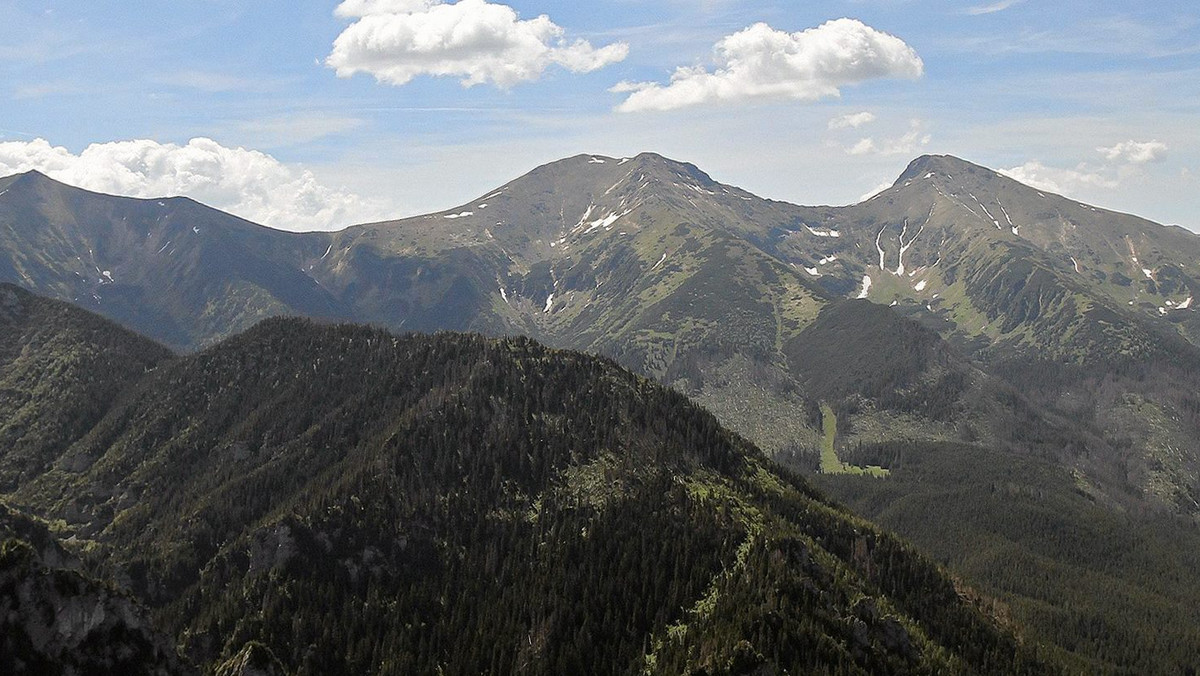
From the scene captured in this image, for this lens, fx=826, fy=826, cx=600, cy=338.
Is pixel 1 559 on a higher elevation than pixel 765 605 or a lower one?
higher

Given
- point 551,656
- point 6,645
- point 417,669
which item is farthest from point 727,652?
point 6,645

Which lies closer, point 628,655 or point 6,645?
point 6,645

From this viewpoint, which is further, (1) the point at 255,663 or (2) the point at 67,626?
(1) the point at 255,663

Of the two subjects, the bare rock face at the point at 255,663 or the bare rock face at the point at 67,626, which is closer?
the bare rock face at the point at 67,626

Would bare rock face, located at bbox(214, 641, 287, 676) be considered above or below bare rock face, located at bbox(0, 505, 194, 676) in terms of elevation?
below

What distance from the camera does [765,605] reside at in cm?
18825

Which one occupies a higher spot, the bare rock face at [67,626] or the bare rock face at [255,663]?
the bare rock face at [67,626]

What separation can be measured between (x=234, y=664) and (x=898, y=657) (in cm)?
14068

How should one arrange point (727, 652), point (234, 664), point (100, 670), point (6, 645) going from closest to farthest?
point (6, 645) → point (100, 670) → point (234, 664) → point (727, 652)

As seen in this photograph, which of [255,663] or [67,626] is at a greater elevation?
[67,626]

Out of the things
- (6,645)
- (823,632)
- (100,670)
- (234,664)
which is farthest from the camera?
(823,632)

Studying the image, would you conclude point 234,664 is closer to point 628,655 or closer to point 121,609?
point 121,609

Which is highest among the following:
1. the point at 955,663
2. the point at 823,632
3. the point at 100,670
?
the point at 100,670

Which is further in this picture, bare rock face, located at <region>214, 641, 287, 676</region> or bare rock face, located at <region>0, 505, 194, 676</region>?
bare rock face, located at <region>214, 641, 287, 676</region>
